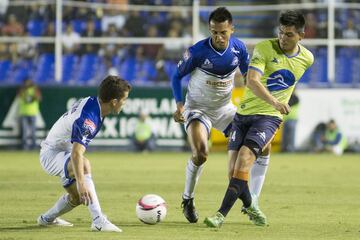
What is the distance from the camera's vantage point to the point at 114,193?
14.2 m

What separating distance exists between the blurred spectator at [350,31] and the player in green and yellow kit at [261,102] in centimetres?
1534

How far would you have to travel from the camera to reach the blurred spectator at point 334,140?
2509 cm

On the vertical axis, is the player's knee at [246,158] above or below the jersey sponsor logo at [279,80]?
below

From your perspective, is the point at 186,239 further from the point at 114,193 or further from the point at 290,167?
the point at 290,167

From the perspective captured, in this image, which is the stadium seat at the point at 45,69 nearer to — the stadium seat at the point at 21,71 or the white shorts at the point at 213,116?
the stadium seat at the point at 21,71

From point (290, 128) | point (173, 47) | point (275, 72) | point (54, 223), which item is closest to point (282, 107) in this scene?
point (275, 72)

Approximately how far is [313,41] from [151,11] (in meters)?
4.47

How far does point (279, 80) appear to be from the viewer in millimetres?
10367

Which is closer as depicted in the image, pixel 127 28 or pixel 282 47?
pixel 282 47

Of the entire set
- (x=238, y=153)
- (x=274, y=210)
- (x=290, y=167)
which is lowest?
(x=290, y=167)

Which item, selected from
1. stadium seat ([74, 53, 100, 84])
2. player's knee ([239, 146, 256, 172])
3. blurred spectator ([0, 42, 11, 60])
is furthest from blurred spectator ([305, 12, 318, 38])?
player's knee ([239, 146, 256, 172])

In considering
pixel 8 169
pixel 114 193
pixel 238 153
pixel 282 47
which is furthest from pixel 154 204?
pixel 8 169

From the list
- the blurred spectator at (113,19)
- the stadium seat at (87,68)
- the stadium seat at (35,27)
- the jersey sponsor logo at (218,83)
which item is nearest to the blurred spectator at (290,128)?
the blurred spectator at (113,19)

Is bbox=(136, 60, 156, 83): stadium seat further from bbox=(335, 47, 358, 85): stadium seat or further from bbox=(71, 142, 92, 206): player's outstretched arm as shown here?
bbox=(71, 142, 92, 206): player's outstretched arm
